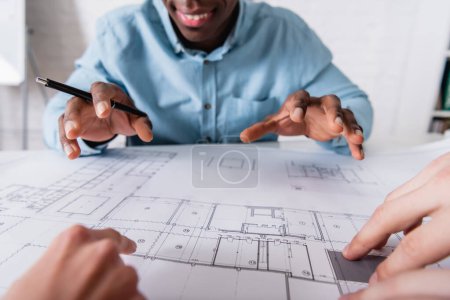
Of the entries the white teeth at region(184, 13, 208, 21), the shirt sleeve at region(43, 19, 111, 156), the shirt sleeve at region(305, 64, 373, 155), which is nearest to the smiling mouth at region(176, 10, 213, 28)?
the white teeth at region(184, 13, 208, 21)

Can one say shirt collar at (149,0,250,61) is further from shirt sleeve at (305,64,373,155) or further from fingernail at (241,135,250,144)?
fingernail at (241,135,250,144)

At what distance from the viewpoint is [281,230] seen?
0.37 metres

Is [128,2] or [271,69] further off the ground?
[128,2]

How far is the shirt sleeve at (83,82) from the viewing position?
0.66m

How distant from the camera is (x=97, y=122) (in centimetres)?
58

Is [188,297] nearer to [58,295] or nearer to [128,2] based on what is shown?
[58,295]

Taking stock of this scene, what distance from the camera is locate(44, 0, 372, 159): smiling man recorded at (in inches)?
30.1

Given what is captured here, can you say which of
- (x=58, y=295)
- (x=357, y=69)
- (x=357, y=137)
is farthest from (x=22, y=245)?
(x=357, y=69)

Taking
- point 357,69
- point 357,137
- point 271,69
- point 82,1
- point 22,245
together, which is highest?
point 82,1

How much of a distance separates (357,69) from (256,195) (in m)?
1.39

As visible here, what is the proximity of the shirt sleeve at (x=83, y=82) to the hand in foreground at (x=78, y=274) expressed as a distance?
1.34ft

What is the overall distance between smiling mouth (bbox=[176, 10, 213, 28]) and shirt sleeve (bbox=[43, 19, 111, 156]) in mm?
217

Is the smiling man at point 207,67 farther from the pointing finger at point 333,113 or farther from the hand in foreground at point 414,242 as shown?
the hand in foreground at point 414,242

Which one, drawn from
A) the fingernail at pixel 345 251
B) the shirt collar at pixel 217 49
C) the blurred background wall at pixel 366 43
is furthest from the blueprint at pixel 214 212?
the blurred background wall at pixel 366 43
